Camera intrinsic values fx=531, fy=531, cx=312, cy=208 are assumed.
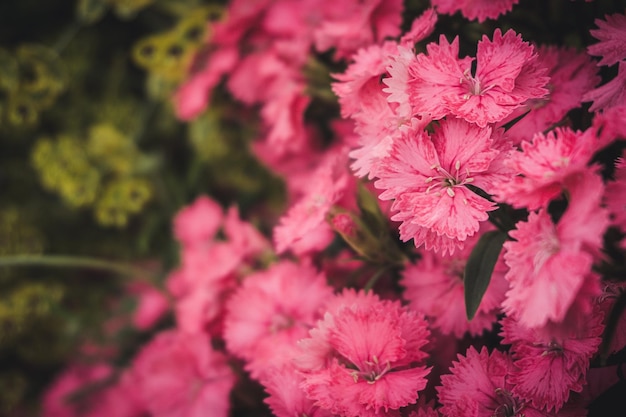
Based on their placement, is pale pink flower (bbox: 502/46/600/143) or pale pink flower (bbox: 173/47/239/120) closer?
pale pink flower (bbox: 502/46/600/143)

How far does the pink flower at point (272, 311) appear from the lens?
2.25 feet

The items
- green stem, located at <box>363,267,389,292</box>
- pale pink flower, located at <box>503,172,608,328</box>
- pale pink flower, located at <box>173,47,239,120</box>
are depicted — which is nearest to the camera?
pale pink flower, located at <box>503,172,608,328</box>

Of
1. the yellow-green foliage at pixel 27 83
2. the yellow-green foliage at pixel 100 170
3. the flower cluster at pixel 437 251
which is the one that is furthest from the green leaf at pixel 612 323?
the yellow-green foliage at pixel 27 83

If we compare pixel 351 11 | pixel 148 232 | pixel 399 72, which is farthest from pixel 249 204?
pixel 399 72

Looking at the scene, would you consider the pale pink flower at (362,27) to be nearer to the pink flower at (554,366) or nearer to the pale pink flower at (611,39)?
the pale pink flower at (611,39)

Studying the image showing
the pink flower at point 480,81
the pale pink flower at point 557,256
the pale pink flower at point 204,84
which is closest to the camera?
the pale pink flower at point 557,256

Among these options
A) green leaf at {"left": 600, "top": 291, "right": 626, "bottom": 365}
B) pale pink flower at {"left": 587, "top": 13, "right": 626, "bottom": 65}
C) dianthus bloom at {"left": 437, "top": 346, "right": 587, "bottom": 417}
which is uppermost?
pale pink flower at {"left": 587, "top": 13, "right": 626, "bottom": 65}

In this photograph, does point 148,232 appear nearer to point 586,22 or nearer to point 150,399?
point 150,399

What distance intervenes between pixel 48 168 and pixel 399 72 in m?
0.79

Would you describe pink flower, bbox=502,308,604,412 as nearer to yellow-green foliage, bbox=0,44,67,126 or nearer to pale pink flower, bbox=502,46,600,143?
pale pink flower, bbox=502,46,600,143

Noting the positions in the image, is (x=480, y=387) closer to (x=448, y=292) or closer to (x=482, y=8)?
(x=448, y=292)

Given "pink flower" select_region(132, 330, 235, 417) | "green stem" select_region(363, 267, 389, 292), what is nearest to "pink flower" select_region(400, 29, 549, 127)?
"green stem" select_region(363, 267, 389, 292)

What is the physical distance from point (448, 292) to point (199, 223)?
1.69 feet

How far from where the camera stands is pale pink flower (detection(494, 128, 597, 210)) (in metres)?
0.44
